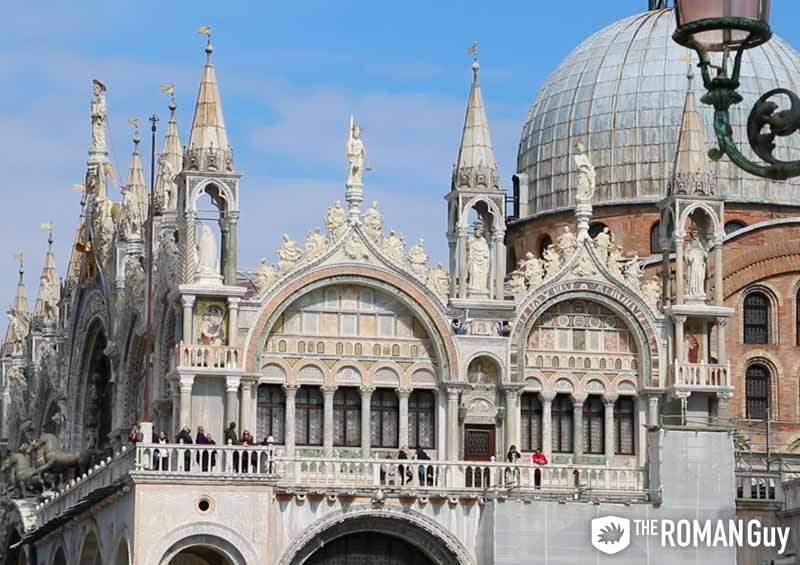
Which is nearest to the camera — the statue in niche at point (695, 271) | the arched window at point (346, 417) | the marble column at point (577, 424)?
the arched window at point (346, 417)

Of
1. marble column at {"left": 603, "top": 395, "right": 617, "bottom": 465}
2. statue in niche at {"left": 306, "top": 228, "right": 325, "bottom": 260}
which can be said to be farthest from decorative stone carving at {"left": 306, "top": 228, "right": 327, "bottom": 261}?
marble column at {"left": 603, "top": 395, "right": 617, "bottom": 465}

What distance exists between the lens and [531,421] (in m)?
47.9

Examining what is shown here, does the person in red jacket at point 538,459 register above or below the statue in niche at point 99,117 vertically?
below

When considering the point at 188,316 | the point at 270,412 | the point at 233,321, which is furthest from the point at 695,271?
the point at 188,316

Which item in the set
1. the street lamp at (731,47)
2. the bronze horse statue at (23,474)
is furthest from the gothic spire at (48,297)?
the street lamp at (731,47)

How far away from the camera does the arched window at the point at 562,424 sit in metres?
47.8

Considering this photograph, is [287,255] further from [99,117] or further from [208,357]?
[99,117]

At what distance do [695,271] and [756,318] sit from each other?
6.62m

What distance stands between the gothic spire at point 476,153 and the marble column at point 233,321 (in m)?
6.05

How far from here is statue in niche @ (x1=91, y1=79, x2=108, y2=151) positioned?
58.9 meters

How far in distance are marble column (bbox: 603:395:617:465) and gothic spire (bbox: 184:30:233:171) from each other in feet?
34.5

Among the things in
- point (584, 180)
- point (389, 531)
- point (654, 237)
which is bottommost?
point (389, 531)

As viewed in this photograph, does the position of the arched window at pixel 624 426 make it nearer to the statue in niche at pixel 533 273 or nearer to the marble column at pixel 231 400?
the statue in niche at pixel 533 273

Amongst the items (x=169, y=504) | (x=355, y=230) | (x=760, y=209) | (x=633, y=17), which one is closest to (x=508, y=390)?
(x=355, y=230)
